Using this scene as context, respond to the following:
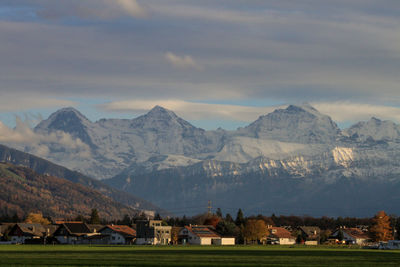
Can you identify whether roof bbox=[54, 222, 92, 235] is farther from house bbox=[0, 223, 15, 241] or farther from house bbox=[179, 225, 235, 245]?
house bbox=[179, 225, 235, 245]

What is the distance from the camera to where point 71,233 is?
18562 cm

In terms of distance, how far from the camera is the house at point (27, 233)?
182m

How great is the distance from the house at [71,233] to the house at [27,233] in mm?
3289

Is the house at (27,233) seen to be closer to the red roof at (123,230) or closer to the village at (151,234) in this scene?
the village at (151,234)

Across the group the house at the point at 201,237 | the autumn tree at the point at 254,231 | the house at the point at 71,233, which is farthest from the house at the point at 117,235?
the autumn tree at the point at 254,231

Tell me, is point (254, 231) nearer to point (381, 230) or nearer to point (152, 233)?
point (152, 233)

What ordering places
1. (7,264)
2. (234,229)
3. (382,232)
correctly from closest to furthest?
(7,264)
(382,232)
(234,229)

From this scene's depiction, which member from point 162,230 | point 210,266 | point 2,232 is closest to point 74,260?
point 210,266

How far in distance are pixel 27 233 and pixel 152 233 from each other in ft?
98.8

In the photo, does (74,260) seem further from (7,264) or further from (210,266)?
(210,266)

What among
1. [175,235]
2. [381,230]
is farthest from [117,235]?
[381,230]

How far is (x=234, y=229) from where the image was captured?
655ft

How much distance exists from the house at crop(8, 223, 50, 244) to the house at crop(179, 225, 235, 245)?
3257 cm

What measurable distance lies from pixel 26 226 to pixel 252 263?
124 meters
